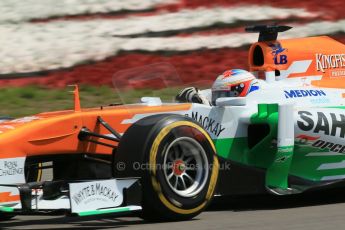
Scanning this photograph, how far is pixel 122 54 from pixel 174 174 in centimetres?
895

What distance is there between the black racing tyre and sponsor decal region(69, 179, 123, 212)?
0.20 meters

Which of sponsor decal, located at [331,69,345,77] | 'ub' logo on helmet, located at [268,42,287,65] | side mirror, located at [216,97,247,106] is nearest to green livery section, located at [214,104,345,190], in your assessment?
side mirror, located at [216,97,247,106]

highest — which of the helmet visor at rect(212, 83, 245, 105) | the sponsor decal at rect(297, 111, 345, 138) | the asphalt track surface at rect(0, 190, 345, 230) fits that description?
the helmet visor at rect(212, 83, 245, 105)

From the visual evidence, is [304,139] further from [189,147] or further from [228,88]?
[189,147]

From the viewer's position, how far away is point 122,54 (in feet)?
52.0

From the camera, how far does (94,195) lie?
21.9 ft

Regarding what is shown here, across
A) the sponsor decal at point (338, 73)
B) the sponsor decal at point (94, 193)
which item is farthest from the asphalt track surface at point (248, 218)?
the sponsor decal at point (338, 73)

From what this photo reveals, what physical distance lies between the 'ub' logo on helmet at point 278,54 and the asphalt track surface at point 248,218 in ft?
4.43

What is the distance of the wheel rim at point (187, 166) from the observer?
7.08m

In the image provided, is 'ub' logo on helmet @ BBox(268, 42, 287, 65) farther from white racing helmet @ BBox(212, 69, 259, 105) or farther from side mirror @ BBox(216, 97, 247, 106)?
side mirror @ BBox(216, 97, 247, 106)

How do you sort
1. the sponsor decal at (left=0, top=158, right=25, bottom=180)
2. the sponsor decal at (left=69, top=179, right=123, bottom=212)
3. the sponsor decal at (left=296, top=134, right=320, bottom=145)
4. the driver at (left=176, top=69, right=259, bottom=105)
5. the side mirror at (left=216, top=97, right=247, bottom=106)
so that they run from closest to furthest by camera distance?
the sponsor decal at (left=69, top=179, right=123, bottom=212)
the sponsor decal at (left=0, top=158, right=25, bottom=180)
the side mirror at (left=216, top=97, right=247, bottom=106)
the sponsor decal at (left=296, top=134, right=320, bottom=145)
the driver at (left=176, top=69, right=259, bottom=105)

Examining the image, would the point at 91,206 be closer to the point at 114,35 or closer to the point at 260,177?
the point at 260,177

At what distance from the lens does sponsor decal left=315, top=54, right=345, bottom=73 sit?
8.70 metres

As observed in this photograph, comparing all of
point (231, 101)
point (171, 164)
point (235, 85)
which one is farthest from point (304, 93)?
point (171, 164)
